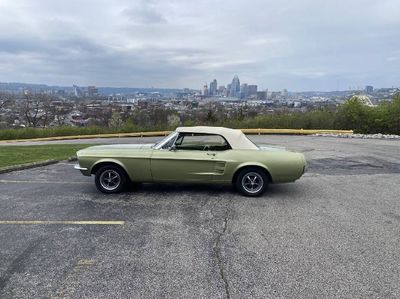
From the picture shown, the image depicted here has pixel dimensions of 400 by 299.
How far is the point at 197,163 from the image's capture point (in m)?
6.65

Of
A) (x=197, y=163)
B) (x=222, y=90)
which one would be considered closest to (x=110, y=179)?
(x=197, y=163)

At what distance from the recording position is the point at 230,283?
3564 mm

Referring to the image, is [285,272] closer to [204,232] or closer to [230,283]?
[230,283]

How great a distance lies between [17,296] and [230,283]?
2.06m

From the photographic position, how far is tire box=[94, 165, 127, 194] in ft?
22.5

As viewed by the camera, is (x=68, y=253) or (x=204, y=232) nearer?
(x=68, y=253)

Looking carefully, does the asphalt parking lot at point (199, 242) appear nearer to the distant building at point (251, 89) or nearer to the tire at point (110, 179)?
the tire at point (110, 179)

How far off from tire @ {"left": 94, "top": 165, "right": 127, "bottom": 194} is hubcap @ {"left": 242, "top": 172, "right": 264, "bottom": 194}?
236 centimetres

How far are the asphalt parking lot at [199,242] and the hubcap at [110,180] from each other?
222 millimetres

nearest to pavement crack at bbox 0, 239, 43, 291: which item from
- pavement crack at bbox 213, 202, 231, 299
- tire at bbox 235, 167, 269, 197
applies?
pavement crack at bbox 213, 202, 231, 299

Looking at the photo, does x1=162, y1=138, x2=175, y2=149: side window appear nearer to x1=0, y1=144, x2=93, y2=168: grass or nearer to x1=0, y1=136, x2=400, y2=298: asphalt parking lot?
x1=0, y1=136, x2=400, y2=298: asphalt parking lot

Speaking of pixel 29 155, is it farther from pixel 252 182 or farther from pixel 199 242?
pixel 199 242

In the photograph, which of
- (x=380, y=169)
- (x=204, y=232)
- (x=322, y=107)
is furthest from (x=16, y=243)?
(x=322, y=107)

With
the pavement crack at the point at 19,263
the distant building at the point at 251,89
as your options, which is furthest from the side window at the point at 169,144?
the distant building at the point at 251,89
